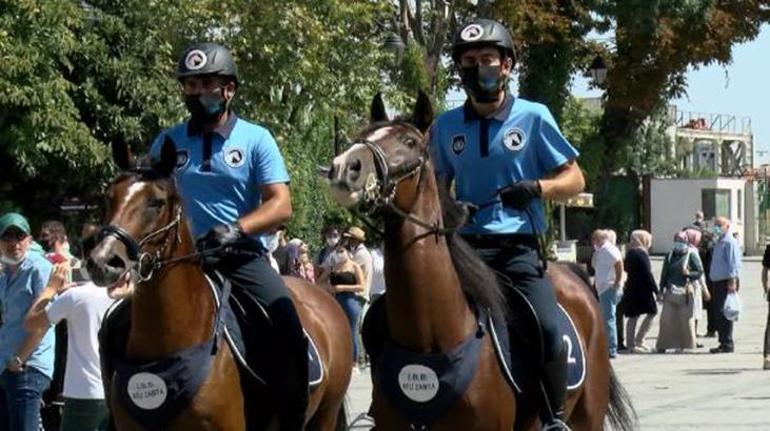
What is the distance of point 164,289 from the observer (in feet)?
27.7

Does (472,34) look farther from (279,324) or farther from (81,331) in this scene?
(81,331)

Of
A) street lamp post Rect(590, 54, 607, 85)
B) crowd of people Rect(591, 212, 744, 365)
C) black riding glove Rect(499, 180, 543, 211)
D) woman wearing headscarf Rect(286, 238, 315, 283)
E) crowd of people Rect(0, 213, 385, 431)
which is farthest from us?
street lamp post Rect(590, 54, 607, 85)

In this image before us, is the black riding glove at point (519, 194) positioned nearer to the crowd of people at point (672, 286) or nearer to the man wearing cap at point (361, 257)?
the man wearing cap at point (361, 257)

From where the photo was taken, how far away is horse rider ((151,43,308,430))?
30.3 feet

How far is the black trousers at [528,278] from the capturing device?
873 cm

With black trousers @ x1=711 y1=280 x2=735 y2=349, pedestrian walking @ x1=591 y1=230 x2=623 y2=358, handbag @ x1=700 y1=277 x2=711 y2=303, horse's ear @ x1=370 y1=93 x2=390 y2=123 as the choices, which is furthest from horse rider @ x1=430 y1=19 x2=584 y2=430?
handbag @ x1=700 y1=277 x2=711 y2=303

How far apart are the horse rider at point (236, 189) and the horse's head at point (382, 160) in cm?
99

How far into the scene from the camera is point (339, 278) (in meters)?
22.5

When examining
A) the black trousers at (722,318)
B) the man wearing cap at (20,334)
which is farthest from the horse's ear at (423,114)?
the black trousers at (722,318)

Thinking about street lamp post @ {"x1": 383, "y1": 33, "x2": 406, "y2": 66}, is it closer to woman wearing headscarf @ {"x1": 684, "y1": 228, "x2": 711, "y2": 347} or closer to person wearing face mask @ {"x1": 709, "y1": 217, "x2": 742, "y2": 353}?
woman wearing headscarf @ {"x1": 684, "y1": 228, "x2": 711, "y2": 347}

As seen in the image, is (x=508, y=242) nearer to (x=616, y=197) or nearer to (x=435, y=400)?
(x=435, y=400)

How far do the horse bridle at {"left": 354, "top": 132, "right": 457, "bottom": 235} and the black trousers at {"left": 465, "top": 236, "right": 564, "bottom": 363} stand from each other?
676mm

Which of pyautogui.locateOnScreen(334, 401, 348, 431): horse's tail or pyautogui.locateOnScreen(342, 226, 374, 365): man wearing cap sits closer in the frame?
pyautogui.locateOnScreen(334, 401, 348, 431): horse's tail

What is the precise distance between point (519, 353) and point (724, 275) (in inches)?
733
